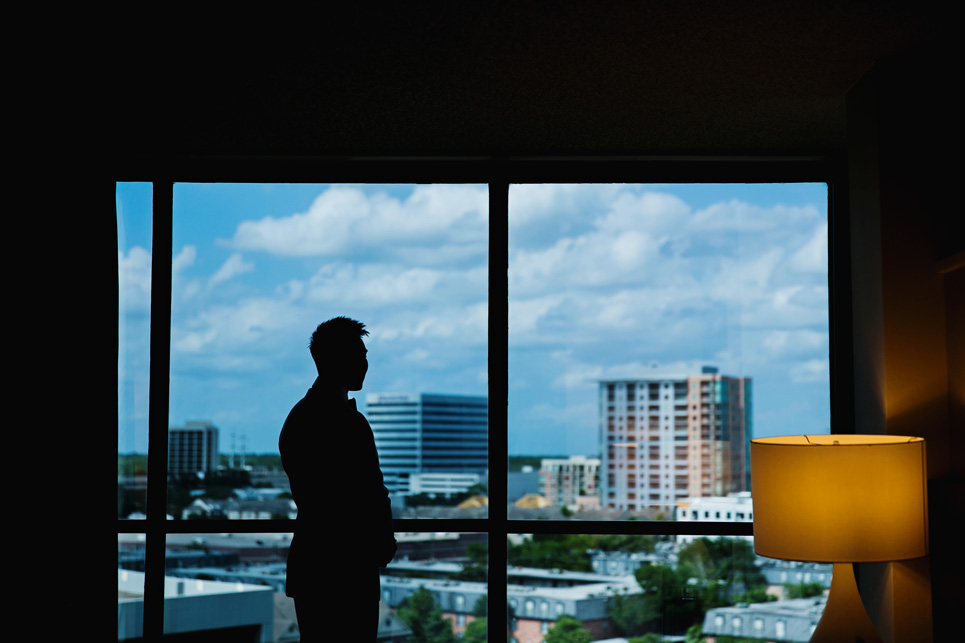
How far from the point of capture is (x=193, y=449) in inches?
154

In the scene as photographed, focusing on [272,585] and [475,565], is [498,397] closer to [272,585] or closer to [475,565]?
[475,565]

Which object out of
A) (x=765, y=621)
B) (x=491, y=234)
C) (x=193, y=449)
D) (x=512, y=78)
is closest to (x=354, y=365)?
(x=512, y=78)

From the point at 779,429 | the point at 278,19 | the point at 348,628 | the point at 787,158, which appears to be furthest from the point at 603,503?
the point at 278,19

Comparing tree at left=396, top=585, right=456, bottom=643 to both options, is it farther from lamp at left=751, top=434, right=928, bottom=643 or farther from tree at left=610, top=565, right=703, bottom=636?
lamp at left=751, top=434, right=928, bottom=643

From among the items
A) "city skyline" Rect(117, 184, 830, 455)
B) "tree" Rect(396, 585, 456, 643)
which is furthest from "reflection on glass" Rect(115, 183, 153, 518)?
"tree" Rect(396, 585, 456, 643)

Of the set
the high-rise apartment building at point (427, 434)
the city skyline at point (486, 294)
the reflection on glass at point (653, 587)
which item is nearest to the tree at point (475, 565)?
the reflection on glass at point (653, 587)

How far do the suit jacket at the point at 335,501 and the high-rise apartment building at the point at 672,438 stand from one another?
4.81 ft

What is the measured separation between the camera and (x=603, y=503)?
12.4 ft

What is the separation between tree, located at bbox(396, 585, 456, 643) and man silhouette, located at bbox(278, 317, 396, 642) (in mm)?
1140

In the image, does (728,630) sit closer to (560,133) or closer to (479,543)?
(479,543)

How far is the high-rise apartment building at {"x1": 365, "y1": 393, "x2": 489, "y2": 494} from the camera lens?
3.84 metres

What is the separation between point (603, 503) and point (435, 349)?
102 centimetres

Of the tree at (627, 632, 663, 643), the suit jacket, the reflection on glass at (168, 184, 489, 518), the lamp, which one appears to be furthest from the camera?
the reflection on glass at (168, 184, 489, 518)

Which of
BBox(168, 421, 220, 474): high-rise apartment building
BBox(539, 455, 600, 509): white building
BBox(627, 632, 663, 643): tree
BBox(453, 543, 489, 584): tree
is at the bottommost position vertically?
BBox(627, 632, 663, 643): tree
